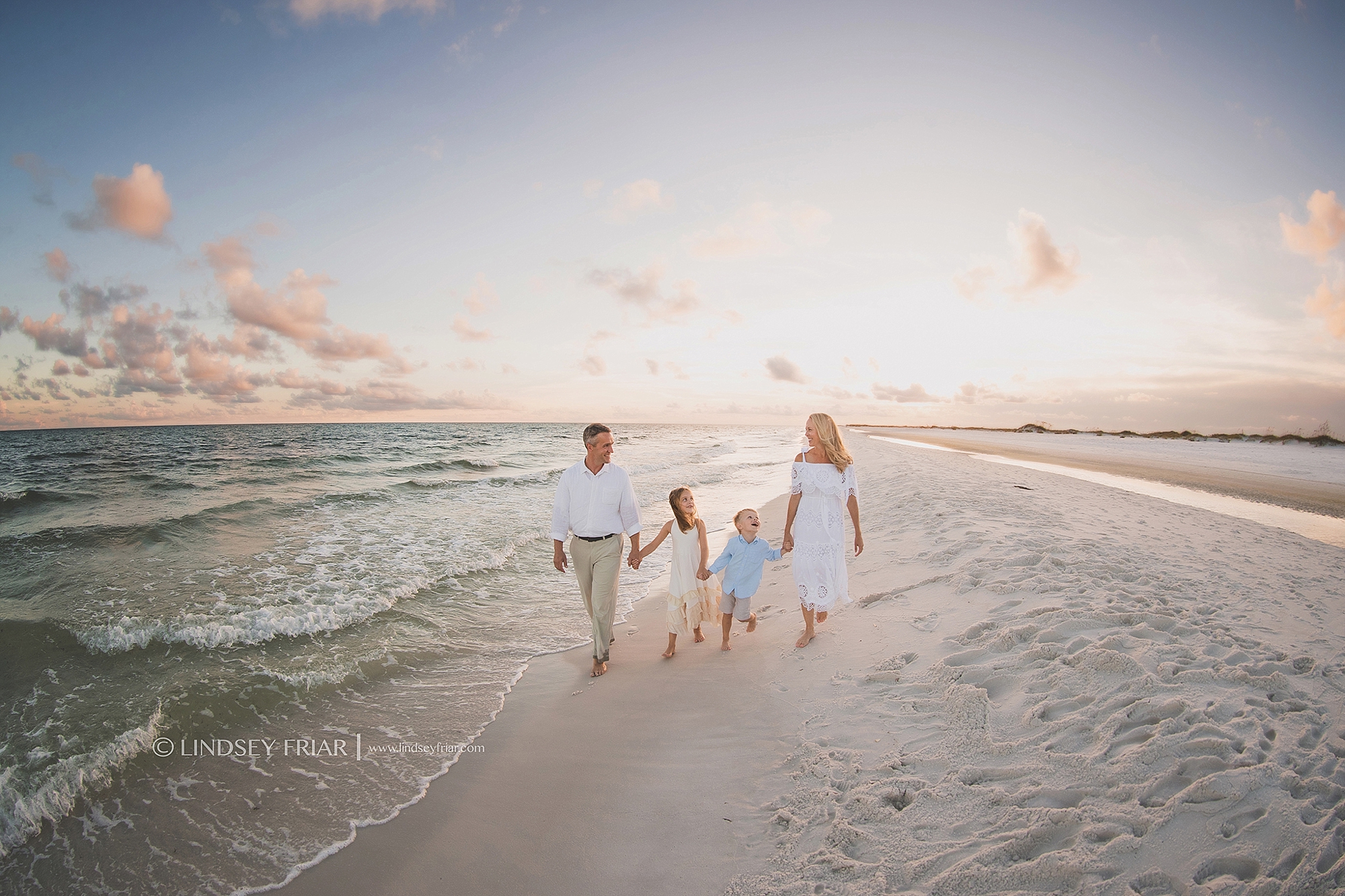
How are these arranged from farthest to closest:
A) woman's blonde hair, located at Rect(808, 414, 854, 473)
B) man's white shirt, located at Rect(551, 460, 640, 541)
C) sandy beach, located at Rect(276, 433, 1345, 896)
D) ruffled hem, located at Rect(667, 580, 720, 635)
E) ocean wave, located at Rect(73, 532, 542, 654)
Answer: ocean wave, located at Rect(73, 532, 542, 654) → ruffled hem, located at Rect(667, 580, 720, 635) → man's white shirt, located at Rect(551, 460, 640, 541) → woman's blonde hair, located at Rect(808, 414, 854, 473) → sandy beach, located at Rect(276, 433, 1345, 896)

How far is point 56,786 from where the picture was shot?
3850 millimetres

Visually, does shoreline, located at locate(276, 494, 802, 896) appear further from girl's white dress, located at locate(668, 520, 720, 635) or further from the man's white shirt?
the man's white shirt

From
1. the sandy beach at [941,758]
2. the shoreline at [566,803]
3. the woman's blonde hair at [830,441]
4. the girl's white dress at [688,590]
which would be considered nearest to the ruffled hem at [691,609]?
the girl's white dress at [688,590]

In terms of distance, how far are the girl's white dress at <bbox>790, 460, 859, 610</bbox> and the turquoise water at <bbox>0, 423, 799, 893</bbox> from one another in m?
3.41

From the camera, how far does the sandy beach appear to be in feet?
8.13

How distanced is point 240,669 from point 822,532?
6.65 metres

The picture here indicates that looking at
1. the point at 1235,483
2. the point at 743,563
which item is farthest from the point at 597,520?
the point at 1235,483

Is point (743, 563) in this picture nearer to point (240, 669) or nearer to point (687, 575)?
point (687, 575)

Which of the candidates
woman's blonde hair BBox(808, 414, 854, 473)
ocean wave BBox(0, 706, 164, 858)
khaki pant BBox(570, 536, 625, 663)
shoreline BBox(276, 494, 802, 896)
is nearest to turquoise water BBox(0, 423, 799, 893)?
ocean wave BBox(0, 706, 164, 858)

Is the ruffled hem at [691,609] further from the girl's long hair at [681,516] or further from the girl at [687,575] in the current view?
the girl's long hair at [681,516]

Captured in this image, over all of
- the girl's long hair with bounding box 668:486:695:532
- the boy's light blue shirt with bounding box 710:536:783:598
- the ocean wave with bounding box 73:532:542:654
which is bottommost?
the ocean wave with bounding box 73:532:542:654

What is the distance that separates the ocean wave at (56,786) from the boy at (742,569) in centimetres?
517

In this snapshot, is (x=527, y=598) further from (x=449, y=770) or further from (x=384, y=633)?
(x=449, y=770)

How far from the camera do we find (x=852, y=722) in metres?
3.92
